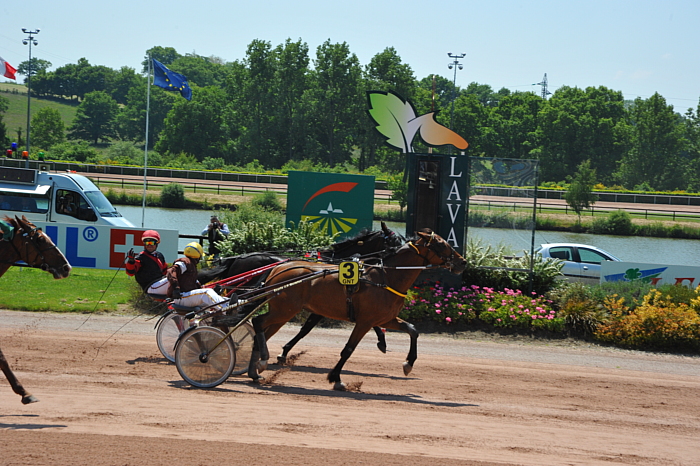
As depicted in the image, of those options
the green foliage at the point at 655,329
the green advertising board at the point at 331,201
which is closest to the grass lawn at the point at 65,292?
the green advertising board at the point at 331,201

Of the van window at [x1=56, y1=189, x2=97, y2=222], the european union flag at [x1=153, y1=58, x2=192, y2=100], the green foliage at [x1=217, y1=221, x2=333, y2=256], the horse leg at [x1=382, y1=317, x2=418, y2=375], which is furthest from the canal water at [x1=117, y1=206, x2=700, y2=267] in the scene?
the horse leg at [x1=382, y1=317, x2=418, y2=375]

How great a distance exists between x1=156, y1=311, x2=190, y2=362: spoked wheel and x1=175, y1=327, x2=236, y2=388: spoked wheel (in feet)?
4.41

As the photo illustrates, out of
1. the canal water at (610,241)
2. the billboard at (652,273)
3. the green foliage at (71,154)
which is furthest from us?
the green foliage at (71,154)

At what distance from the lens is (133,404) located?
6.59m

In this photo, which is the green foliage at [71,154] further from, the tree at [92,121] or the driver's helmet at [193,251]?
the driver's helmet at [193,251]

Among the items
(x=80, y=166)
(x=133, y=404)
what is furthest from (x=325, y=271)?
(x=80, y=166)

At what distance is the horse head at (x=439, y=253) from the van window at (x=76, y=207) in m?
14.0

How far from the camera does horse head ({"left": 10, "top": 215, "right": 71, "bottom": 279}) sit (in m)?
6.74

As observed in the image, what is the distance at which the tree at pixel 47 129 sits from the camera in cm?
7088

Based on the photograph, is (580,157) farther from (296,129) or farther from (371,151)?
(296,129)

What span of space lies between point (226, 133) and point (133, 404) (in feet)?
222

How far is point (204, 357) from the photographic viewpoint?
24.8 feet

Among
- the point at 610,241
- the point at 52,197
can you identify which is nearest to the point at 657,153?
the point at 610,241

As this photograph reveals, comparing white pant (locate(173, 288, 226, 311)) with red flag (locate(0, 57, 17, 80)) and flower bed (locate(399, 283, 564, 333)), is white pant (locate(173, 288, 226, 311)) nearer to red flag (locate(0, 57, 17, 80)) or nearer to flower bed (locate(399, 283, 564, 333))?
flower bed (locate(399, 283, 564, 333))
